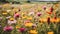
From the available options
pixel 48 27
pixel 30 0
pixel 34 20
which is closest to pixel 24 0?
pixel 30 0

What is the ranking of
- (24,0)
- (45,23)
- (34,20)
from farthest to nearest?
(24,0) < (34,20) < (45,23)

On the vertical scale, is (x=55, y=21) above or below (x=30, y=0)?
above

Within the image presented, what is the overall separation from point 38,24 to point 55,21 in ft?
0.59

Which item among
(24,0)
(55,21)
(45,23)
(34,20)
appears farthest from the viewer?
(24,0)

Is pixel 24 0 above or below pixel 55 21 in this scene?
below

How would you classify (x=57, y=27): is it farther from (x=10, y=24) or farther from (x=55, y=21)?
(x=10, y=24)

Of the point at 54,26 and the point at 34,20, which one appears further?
the point at 34,20

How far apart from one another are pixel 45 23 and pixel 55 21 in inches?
5.6

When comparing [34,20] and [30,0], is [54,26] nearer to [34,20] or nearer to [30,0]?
[34,20]

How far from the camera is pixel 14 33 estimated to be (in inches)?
44.1

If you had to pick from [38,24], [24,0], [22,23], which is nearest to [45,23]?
[38,24]

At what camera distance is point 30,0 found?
2.73 m

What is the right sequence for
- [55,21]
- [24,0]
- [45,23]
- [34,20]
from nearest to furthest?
[55,21], [45,23], [34,20], [24,0]

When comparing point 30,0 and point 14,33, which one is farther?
point 30,0
